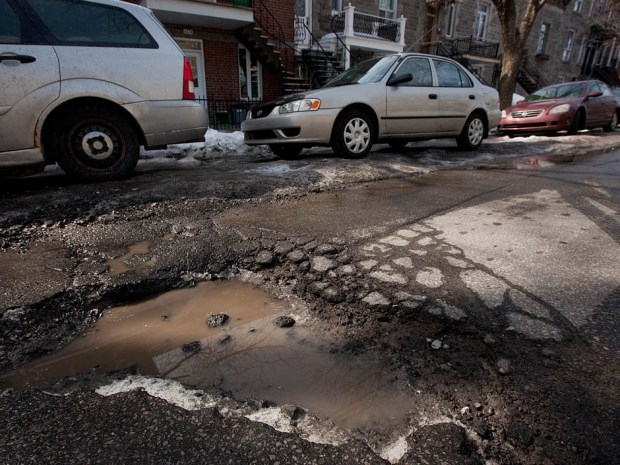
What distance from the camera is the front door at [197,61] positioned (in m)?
12.7

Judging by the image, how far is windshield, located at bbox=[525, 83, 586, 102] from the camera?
10727 millimetres

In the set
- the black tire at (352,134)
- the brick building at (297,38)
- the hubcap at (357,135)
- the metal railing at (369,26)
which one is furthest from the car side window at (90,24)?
the metal railing at (369,26)

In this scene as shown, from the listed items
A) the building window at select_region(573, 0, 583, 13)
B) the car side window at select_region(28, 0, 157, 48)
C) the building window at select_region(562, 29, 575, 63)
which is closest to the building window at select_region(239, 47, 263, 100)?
the car side window at select_region(28, 0, 157, 48)

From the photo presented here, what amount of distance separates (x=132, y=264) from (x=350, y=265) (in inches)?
56.2

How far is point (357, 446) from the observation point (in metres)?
1.27

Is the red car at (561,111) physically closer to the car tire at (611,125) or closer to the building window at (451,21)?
the car tire at (611,125)

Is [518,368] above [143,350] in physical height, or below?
above

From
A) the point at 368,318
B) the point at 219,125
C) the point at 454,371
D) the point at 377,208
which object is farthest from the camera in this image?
the point at 219,125

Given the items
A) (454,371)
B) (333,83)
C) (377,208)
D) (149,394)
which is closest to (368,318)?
(454,371)

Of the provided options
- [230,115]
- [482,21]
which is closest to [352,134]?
[230,115]

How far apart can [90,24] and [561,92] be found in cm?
1169

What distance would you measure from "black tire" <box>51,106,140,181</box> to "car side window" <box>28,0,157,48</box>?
27.4 inches

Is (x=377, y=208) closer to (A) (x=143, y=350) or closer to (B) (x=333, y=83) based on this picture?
(A) (x=143, y=350)

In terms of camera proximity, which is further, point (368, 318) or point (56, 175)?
point (56, 175)
